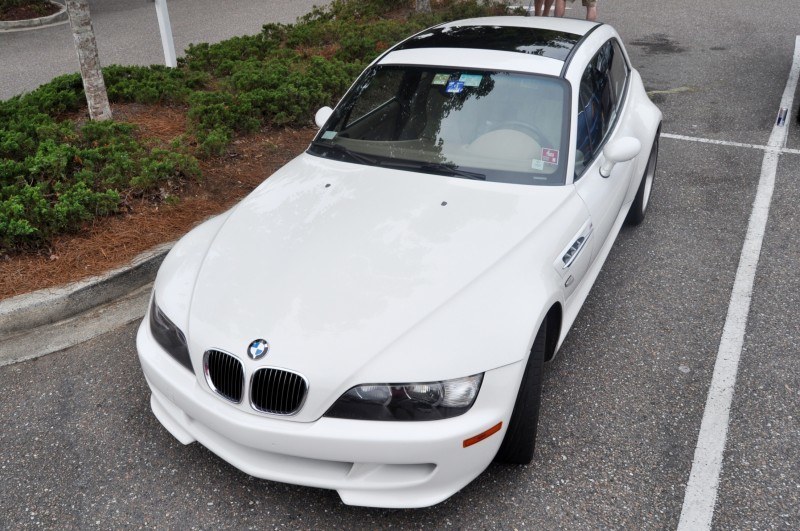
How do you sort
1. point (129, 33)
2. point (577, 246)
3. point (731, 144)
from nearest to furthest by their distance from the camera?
point (577, 246) < point (731, 144) < point (129, 33)

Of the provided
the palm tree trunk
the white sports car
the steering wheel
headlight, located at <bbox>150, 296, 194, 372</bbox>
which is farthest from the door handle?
the palm tree trunk

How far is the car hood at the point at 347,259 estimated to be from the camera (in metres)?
2.74

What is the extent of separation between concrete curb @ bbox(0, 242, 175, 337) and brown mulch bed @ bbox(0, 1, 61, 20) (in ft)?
31.6

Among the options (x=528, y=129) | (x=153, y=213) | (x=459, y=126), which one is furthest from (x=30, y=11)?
(x=528, y=129)

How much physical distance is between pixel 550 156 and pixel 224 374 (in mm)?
2024

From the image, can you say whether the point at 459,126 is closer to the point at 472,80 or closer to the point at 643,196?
the point at 472,80

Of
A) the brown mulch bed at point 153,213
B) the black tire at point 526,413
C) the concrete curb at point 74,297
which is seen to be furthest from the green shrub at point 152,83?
the black tire at point 526,413

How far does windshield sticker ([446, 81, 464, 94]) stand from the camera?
159 inches

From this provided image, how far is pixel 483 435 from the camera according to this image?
269 centimetres

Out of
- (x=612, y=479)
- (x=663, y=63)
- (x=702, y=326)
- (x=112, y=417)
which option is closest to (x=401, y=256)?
(x=612, y=479)

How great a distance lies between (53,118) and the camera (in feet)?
20.4

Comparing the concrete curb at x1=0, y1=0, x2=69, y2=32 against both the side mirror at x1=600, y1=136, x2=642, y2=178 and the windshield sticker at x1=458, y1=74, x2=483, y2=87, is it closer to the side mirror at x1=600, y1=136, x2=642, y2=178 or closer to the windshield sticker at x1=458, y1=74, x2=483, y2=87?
the windshield sticker at x1=458, y1=74, x2=483, y2=87

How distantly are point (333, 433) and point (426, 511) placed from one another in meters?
0.67

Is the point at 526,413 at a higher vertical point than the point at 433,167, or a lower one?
lower
